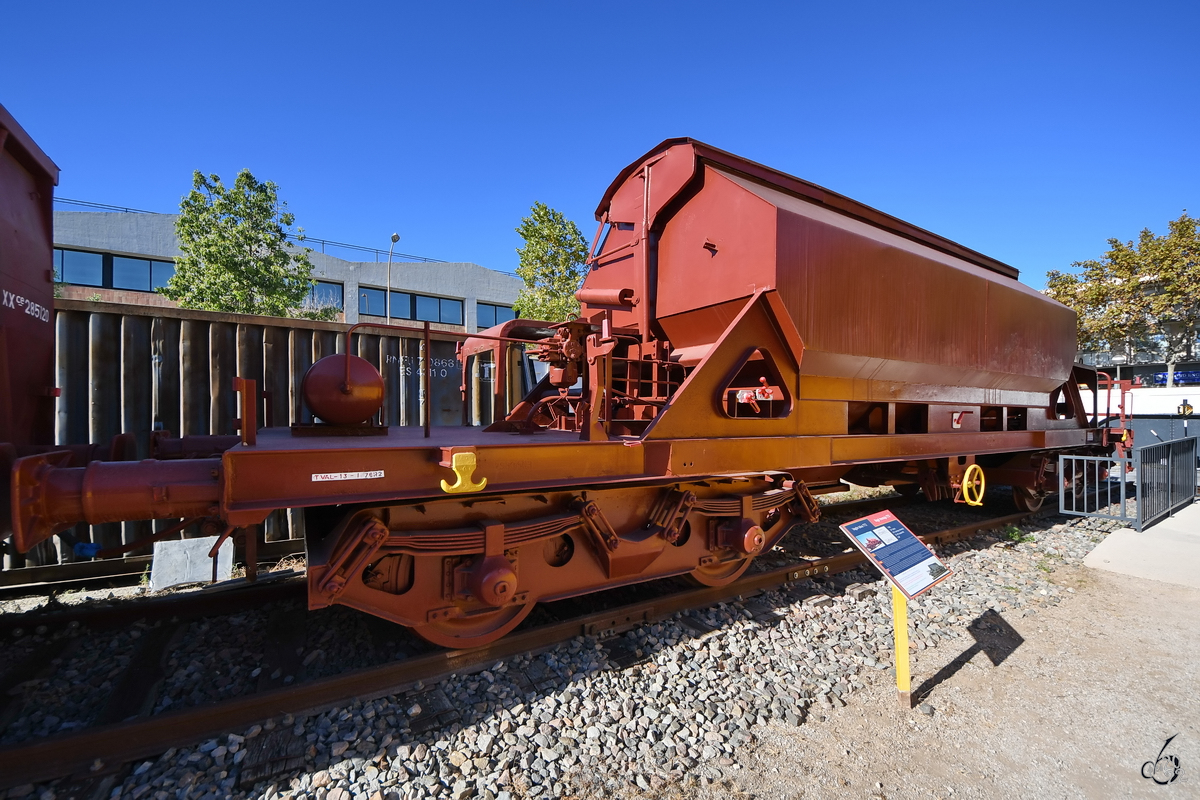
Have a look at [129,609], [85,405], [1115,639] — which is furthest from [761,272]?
[85,405]

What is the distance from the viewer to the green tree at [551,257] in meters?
17.1

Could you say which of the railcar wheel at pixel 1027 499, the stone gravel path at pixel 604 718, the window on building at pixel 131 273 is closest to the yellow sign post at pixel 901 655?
the stone gravel path at pixel 604 718

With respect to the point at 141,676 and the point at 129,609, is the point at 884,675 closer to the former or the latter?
the point at 141,676

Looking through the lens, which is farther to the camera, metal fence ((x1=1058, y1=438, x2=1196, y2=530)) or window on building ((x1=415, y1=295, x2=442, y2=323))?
window on building ((x1=415, y1=295, x2=442, y2=323))

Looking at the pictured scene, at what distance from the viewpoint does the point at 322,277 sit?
98.4ft

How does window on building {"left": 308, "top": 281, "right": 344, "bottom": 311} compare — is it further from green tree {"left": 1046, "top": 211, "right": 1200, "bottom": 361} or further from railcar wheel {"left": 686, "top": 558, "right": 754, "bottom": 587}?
green tree {"left": 1046, "top": 211, "right": 1200, "bottom": 361}

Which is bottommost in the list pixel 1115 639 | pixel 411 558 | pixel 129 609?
pixel 1115 639

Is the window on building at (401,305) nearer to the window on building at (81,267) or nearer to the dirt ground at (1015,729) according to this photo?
the window on building at (81,267)

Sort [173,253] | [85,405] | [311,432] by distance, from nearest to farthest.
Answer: [311,432], [85,405], [173,253]

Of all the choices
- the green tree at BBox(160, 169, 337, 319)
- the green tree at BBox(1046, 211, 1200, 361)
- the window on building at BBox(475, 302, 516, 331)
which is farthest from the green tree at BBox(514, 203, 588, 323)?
the green tree at BBox(1046, 211, 1200, 361)

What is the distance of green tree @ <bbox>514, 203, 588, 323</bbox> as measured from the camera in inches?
674

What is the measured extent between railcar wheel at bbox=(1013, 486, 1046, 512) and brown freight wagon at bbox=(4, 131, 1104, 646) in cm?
267

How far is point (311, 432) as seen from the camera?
3.79m

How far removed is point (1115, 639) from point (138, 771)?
7.07 metres
